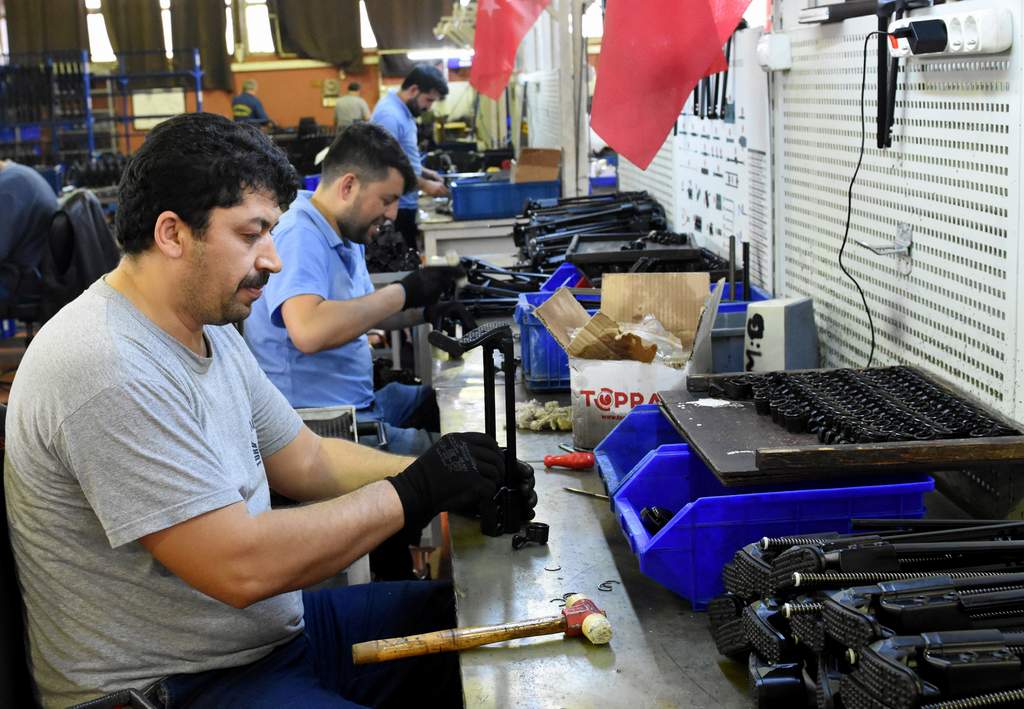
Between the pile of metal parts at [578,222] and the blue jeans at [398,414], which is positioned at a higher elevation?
the pile of metal parts at [578,222]

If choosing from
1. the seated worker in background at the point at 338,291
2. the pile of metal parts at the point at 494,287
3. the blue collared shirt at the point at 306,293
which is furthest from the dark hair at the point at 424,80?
the blue collared shirt at the point at 306,293

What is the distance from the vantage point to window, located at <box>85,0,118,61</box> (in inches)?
581

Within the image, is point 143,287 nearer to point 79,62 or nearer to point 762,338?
point 762,338

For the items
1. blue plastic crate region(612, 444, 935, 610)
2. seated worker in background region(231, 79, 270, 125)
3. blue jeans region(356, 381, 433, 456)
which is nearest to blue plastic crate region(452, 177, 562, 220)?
blue jeans region(356, 381, 433, 456)

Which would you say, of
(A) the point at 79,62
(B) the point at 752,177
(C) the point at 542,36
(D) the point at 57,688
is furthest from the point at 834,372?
(A) the point at 79,62

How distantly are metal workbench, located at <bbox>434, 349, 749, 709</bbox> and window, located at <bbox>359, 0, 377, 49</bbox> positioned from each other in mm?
13832

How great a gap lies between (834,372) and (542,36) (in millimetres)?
5243

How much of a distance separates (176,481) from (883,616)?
85cm

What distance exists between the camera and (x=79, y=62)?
406 inches

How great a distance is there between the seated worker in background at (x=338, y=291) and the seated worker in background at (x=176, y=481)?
1.04m

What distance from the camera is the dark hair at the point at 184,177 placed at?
1514 millimetres

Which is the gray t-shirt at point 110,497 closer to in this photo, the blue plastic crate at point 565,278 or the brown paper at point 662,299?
the brown paper at point 662,299

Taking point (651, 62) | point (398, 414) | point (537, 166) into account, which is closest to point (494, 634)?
point (651, 62)

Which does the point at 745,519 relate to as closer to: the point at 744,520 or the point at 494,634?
the point at 744,520
